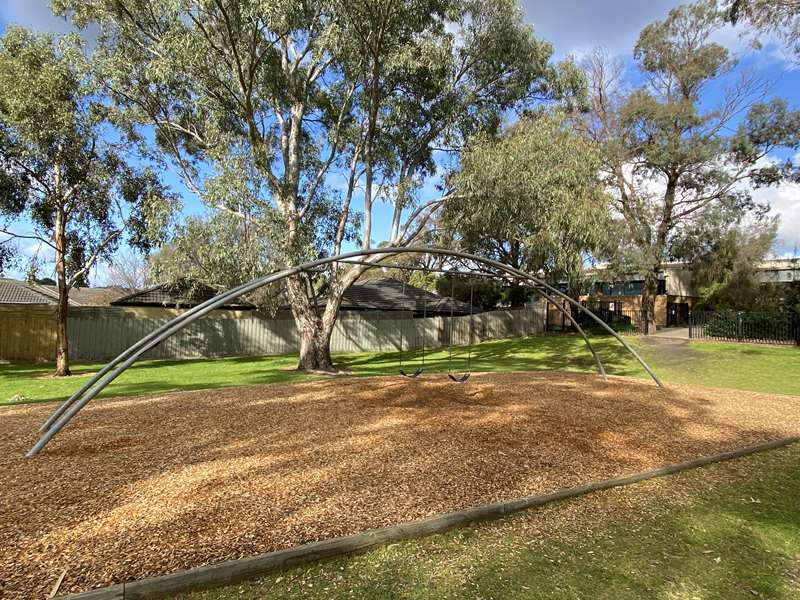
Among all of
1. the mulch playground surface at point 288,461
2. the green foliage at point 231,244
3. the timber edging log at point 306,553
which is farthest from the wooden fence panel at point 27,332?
the timber edging log at point 306,553

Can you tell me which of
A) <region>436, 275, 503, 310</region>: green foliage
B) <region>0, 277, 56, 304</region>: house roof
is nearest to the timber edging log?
<region>436, 275, 503, 310</region>: green foliage

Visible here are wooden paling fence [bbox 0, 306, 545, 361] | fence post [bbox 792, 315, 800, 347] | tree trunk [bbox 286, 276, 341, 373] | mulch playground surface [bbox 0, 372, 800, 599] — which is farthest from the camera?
fence post [bbox 792, 315, 800, 347]

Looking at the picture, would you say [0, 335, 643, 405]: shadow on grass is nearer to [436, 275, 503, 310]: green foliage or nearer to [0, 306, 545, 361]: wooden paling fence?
[0, 306, 545, 361]: wooden paling fence

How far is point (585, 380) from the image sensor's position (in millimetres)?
Result: 11617

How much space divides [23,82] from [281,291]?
9.35 meters

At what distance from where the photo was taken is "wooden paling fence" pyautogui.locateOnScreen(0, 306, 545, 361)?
628 inches

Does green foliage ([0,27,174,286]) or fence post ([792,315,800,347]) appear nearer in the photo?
green foliage ([0,27,174,286])

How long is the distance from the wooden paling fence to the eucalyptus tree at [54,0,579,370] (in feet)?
15.4

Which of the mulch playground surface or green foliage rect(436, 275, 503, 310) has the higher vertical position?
green foliage rect(436, 275, 503, 310)

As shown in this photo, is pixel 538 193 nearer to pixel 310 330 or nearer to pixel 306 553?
pixel 310 330

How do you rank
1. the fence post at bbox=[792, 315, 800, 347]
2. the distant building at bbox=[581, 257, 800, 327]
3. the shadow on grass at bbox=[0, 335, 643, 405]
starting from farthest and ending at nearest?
the distant building at bbox=[581, 257, 800, 327] < the fence post at bbox=[792, 315, 800, 347] < the shadow on grass at bbox=[0, 335, 643, 405]

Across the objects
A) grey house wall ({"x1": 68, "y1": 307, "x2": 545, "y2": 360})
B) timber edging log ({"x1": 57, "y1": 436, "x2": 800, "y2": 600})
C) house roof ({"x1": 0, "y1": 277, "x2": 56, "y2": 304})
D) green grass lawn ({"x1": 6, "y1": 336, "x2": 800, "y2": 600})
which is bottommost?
green grass lawn ({"x1": 6, "y1": 336, "x2": 800, "y2": 600})

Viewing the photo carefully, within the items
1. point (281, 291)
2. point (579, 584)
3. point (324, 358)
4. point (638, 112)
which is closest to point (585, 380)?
point (324, 358)

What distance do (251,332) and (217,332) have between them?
1.36 meters
